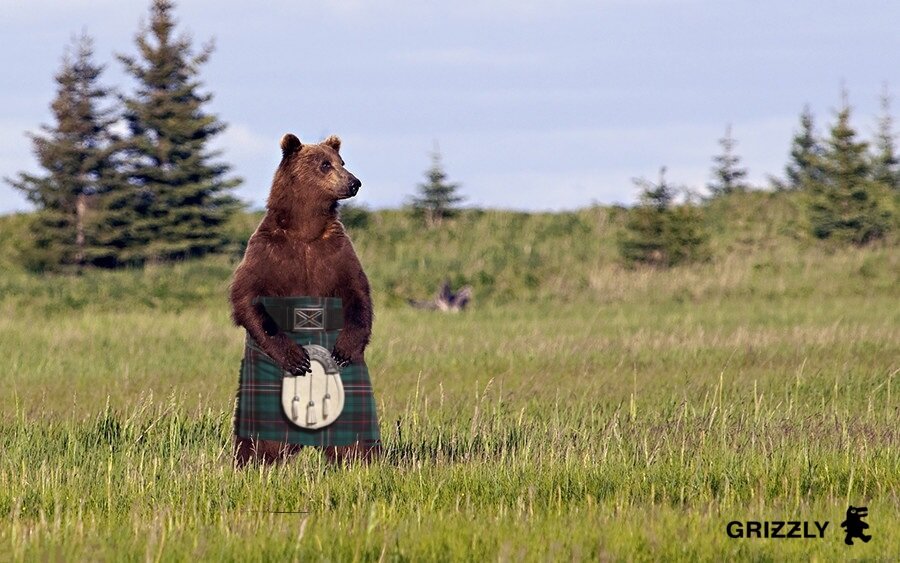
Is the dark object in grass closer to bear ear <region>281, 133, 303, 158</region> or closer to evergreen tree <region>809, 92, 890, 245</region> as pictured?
evergreen tree <region>809, 92, 890, 245</region>

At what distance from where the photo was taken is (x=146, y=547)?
17.6 feet

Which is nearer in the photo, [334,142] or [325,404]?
[325,404]

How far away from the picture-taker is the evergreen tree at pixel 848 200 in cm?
3575

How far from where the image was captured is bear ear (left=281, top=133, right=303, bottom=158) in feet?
25.9

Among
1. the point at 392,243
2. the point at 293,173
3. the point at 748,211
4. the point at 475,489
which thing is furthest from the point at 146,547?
the point at 748,211

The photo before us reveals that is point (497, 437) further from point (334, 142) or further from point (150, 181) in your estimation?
point (150, 181)

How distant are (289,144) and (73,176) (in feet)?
103

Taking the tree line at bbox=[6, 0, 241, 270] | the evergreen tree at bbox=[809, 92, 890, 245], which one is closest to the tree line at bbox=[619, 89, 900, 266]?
the evergreen tree at bbox=[809, 92, 890, 245]

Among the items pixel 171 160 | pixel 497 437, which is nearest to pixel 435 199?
pixel 171 160

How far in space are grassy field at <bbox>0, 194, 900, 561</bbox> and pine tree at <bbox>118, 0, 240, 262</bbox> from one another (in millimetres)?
9769

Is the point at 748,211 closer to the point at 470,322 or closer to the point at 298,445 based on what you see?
the point at 470,322

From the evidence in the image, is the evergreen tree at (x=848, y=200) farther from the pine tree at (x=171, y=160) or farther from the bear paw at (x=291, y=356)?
the bear paw at (x=291, y=356)

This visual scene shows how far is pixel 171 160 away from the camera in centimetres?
3778

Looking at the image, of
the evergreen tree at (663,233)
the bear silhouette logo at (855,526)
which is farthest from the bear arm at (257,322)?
the evergreen tree at (663,233)
